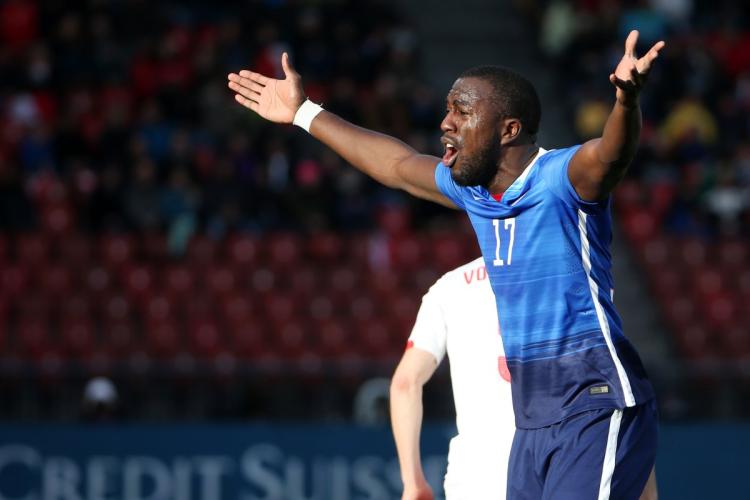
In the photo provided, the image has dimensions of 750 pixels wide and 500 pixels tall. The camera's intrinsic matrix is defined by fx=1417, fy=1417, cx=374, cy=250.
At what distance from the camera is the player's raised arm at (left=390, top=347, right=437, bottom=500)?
21.5ft

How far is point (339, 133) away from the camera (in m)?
5.88

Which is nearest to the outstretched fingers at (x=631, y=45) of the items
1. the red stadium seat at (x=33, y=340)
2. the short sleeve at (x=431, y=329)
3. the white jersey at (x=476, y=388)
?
the white jersey at (x=476, y=388)

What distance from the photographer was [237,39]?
725 inches

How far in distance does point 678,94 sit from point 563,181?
15.6 metres

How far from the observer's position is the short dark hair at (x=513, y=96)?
5.00m

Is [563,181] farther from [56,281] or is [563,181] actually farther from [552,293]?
[56,281]

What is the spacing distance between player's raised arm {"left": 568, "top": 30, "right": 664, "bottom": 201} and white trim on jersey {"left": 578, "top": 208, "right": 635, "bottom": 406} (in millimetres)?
180

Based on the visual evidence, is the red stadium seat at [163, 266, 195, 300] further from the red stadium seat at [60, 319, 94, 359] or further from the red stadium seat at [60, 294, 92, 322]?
the red stadium seat at [60, 319, 94, 359]

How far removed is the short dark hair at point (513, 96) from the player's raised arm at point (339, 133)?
26.0 inches

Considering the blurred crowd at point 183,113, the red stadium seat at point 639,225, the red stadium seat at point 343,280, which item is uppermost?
the blurred crowd at point 183,113

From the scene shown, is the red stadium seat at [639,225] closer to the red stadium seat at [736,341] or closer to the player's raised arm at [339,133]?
the red stadium seat at [736,341]

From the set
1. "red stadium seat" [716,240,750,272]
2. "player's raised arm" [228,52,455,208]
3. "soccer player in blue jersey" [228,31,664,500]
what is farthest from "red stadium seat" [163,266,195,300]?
"soccer player in blue jersey" [228,31,664,500]

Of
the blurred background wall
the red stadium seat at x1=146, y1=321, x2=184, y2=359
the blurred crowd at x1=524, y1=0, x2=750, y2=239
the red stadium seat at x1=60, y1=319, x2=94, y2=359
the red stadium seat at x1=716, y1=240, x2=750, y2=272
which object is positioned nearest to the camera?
the blurred background wall

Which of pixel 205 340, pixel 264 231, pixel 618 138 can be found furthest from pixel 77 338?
pixel 618 138
